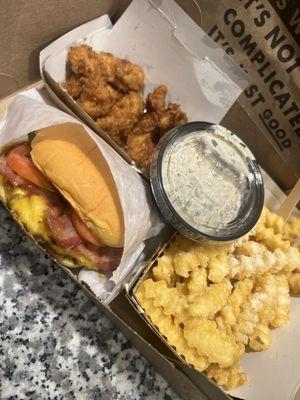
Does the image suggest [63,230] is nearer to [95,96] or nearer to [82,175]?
[82,175]

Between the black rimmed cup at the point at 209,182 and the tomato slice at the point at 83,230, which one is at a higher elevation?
the black rimmed cup at the point at 209,182

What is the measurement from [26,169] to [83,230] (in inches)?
7.7

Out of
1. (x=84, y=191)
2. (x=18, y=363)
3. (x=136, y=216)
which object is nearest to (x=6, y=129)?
(x=84, y=191)

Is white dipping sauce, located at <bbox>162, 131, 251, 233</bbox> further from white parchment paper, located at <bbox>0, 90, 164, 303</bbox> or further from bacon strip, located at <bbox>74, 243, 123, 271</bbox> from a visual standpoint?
bacon strip, located at <bbox>74, 243, 123, 271</bbox>

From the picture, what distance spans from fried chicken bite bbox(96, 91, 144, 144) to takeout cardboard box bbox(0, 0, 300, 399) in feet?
0.53

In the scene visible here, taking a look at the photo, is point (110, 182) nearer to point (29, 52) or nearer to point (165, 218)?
point (165, 218)

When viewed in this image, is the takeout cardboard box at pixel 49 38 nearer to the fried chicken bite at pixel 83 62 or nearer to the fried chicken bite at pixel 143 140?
the fried chicken bite at pixel 83 62

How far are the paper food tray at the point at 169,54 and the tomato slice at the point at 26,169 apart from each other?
234 millimetres

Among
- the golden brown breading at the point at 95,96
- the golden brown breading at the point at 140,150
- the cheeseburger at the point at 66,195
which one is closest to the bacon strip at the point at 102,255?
the cheeseburger at the point at 66,195

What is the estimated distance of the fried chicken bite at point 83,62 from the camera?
4.75 ft

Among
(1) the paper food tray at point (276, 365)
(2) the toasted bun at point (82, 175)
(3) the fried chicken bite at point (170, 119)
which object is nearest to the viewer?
(2) the toasted bun at point (82, 175)

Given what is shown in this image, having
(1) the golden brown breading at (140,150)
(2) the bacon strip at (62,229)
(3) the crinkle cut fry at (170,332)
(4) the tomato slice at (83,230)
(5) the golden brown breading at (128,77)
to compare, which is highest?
(5) the golden brown breading at (128,77)

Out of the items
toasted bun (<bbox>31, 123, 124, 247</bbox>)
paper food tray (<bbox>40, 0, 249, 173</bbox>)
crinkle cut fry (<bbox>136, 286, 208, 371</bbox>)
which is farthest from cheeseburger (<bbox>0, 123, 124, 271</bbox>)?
paper food tray (<bbox>40, 0, 249, 173</bbox>)

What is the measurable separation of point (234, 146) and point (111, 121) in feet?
1.16
